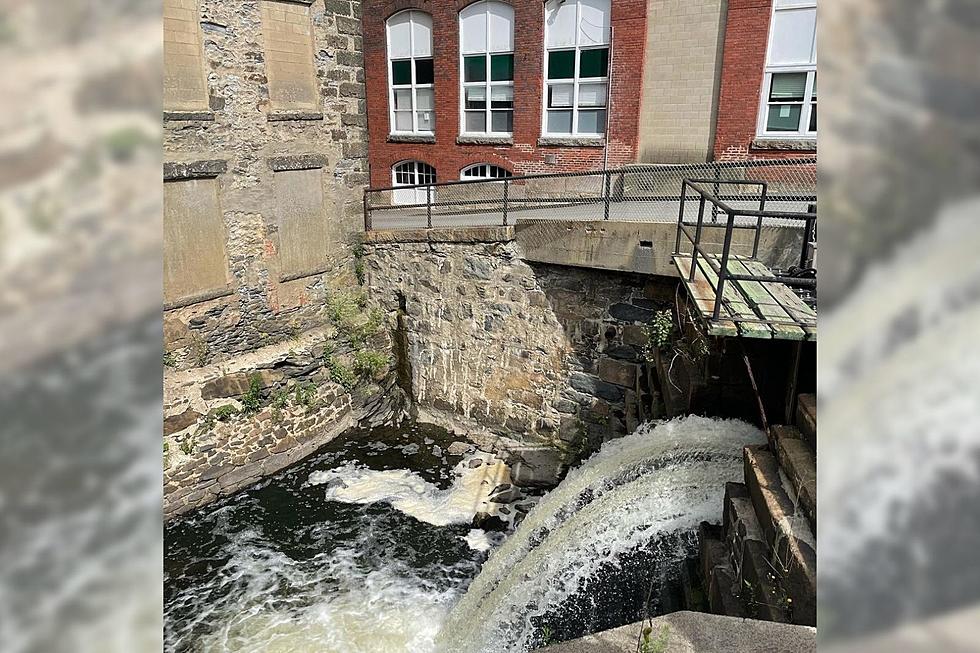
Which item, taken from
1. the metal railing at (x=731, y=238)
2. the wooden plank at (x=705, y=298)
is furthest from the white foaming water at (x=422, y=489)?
the metal railing at (x=731, y=238)

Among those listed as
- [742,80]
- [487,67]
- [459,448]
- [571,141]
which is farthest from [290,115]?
[742,80]

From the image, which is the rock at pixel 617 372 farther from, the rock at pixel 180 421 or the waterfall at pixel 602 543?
the rock at pixel 180 421

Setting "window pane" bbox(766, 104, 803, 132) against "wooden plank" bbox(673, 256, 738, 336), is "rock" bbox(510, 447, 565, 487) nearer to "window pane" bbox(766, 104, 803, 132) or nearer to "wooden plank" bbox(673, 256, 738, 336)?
"wooden plank" bbox(673, 256, 738, 336)

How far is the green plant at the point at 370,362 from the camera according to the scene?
35.1 feet

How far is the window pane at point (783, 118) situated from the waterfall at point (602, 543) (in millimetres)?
5807

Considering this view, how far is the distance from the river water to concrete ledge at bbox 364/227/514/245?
10.5 feet

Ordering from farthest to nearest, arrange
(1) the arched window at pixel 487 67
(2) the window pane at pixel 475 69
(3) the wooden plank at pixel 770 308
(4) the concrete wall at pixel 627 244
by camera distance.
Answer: (2) the window pane at pixel 475 69 → (1) the arched window at pixel 487 67 → (4) the concrete wall at pixel 627 244 → (3) the wooden plank at pixel 770 308

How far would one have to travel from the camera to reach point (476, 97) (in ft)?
39.0

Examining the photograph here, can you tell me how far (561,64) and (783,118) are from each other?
369 centimetres

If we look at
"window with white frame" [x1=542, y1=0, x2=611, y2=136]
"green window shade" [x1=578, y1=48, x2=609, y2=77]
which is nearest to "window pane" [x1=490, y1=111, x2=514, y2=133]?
"window with white frame" [x1=542, y1=0, x2=611, y2=136]

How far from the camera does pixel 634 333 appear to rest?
8375 mm
